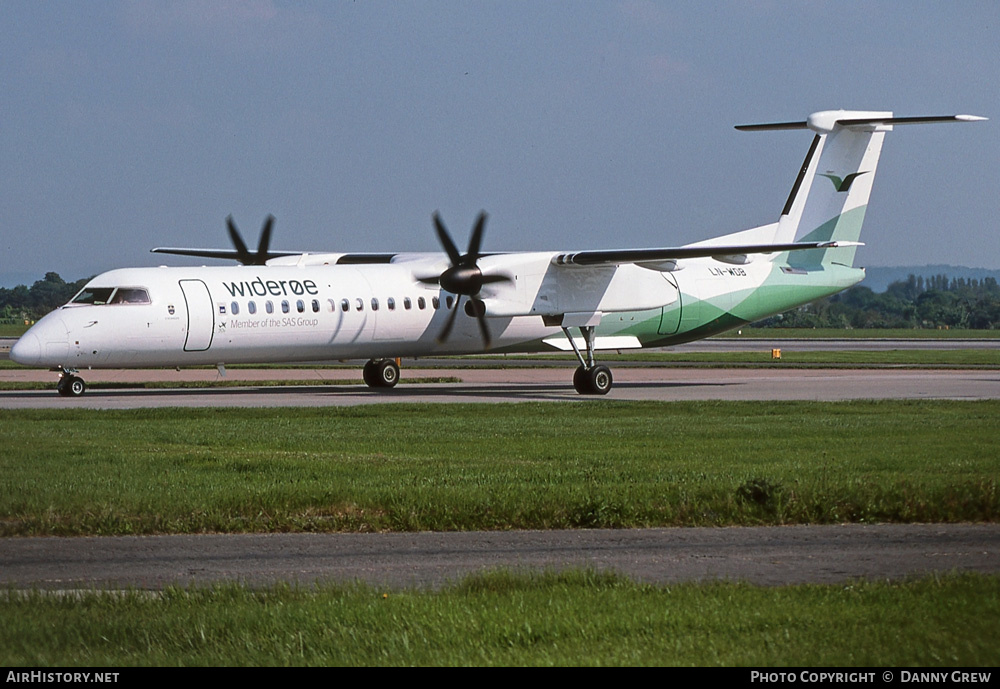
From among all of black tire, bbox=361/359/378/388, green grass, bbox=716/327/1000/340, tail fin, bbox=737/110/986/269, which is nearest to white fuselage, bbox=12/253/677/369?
black tire, bbox=361/359/378/388

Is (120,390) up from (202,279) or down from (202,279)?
down

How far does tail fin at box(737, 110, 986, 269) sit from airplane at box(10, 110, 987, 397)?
0.04 metres

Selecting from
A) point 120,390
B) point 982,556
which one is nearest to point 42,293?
point 120,390

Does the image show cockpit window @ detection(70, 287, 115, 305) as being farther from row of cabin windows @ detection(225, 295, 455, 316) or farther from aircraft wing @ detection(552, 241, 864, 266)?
aircraft wing @ detection(552, 241, 864, 266)

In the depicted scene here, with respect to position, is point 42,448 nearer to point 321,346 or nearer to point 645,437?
point 645,437

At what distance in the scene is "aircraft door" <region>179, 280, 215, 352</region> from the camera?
29422 mm

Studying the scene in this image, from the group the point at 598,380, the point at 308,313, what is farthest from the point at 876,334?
the point at 308,313

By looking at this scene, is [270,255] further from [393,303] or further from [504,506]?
[504,506]

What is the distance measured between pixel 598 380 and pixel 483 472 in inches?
705

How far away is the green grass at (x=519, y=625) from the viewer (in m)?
7.25

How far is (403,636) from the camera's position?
7.66m

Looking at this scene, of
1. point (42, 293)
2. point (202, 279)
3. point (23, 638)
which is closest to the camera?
point (23, 638)

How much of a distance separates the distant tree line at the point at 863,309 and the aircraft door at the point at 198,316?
311ft
